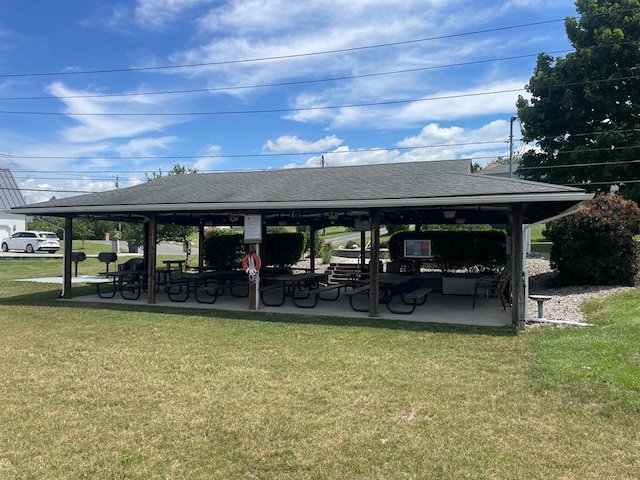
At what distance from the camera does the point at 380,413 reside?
4.04 metres

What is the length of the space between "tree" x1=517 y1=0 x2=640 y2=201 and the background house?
35.7 meters

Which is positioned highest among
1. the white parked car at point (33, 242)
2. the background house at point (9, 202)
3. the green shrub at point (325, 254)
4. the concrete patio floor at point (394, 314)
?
the background house at point (9, 202)

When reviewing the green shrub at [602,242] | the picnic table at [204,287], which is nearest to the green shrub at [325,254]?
the picnic table at [204,287]

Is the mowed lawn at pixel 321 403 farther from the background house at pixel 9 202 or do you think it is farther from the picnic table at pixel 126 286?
the background house at pixel 9 202

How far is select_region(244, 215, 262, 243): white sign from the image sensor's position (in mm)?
9695

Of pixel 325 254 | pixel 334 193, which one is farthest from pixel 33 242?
pixel 334 193

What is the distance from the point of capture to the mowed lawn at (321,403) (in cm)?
318

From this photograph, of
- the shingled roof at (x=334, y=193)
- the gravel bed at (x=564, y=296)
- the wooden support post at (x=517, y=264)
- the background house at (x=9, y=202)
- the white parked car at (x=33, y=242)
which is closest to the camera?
the shingled roof at (x=334, y=193)

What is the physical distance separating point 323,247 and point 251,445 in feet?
66.9

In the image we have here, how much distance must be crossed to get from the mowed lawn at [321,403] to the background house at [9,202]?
34.3 metres

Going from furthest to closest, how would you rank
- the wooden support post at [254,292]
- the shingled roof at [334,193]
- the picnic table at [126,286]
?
the picnic table at [126,286] → the wooden support post at [254,292] → the shingled roof at [334,193]

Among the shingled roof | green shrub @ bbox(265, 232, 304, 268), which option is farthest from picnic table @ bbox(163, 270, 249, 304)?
green shrub @ bbox(265, 232, 304, 268)

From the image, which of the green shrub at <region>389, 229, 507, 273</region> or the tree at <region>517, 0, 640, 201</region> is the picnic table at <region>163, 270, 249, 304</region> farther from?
the tree at <region>517, 0, 640, 201</region>

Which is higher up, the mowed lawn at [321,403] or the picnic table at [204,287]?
the picnic table at [204,287]
